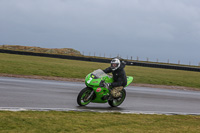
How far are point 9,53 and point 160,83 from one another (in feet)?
79.9

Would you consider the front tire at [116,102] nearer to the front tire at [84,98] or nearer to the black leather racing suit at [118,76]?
the black leather racing suit at [118,76]

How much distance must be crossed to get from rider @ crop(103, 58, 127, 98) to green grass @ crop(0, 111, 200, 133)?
1595mm

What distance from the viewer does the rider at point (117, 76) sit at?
10.1 meters

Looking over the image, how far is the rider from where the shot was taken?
10109 millimetres

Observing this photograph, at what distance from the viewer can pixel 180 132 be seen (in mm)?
7004

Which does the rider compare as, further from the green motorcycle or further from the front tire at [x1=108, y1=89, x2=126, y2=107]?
the front tire at [x1=108, y1=89, x2=126, y2=107]

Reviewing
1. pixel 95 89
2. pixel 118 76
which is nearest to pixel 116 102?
pixel 118 76

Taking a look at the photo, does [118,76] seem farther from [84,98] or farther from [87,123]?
[87,123]

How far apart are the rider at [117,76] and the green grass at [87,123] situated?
159 cm

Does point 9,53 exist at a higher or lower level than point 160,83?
higher

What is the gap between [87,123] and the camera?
705 centimetres

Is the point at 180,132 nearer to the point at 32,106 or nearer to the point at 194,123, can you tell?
the point at 194,123

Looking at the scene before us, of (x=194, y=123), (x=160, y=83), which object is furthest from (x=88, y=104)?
(x=160, y=83)

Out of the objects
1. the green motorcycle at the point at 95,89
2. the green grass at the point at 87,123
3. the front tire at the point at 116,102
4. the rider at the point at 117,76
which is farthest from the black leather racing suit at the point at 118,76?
the green grass at the point at 87,123
